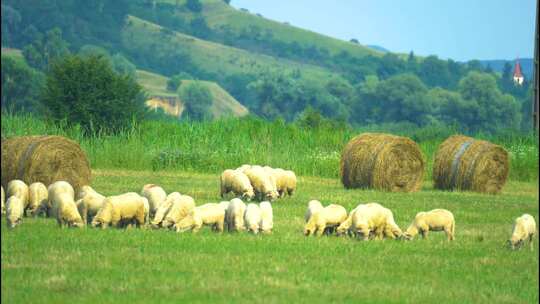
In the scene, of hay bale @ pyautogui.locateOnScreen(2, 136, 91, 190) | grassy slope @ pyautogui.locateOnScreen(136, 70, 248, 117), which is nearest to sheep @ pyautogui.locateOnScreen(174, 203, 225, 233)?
hay bale @ pyautogui.locateOnScreen(2, 136, 91, 190)

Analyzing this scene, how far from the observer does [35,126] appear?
31047 millimetres

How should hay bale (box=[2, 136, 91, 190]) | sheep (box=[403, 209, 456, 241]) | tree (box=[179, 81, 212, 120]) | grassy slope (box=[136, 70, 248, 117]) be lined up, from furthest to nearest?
grassy slope (box=[136, 70, 248, 117]) → tree (box=[179, 81, 212, 120]) → hay bale (box=[2, 136, 91, 190]) → sheep (box=[403, 209, 456, 241])

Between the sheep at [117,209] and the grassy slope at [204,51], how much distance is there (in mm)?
155932

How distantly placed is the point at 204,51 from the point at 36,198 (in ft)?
546

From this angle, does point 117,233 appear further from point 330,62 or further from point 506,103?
point 330,62

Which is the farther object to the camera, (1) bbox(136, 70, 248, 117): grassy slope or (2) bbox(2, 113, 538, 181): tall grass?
(1) bbox(136, 70, 248, 117): grassy slope

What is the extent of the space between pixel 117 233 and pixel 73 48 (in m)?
144

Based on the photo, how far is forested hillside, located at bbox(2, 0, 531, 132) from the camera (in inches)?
5226

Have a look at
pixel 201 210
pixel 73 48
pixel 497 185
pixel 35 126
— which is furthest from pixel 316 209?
pixel 73 48

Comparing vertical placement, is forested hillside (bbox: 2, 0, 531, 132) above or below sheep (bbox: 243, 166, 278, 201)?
above

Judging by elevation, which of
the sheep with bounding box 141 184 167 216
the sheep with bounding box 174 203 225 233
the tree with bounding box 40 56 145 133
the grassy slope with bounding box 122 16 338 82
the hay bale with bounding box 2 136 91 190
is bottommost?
the sheep with bounding box 174 203 225 233

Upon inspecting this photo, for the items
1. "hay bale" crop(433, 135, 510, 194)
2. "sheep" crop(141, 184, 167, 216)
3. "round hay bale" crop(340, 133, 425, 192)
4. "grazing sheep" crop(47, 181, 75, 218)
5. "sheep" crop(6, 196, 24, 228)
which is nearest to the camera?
"sheep" crop(6, 196, 24, 228)

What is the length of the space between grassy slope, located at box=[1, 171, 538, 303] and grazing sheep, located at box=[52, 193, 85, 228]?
245mm

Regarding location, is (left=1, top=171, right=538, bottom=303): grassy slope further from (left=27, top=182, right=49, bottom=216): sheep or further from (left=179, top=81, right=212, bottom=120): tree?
(left=179, top=81, right=212, bottom=120): tree
